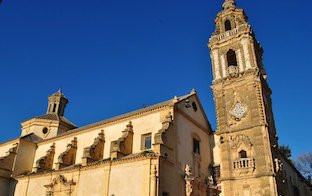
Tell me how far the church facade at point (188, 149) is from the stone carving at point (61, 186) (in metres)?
0.08

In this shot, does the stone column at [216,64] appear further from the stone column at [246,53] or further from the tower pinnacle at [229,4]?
the tower pinnacle at [229,4]

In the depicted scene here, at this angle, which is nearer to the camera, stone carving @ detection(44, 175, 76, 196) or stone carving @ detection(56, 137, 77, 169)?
stone carving @ detection(44, 175, 76, 196)

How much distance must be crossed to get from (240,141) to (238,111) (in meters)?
2.86

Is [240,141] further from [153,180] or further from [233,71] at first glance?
[153,180]

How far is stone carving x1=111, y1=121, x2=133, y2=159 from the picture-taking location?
23188 mm

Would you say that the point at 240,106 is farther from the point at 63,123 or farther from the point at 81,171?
the point at 63,123

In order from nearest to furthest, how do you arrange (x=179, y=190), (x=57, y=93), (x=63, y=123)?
(x=179, y=190) → (x=63, y=123) → (x=57, y=93)

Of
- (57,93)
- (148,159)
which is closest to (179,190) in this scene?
(148,159)

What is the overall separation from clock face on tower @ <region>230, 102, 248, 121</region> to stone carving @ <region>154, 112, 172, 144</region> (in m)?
6.30

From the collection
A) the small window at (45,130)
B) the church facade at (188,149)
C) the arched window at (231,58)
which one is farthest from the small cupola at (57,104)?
the arched window at (231,58)

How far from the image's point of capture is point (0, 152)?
3556 centimetres

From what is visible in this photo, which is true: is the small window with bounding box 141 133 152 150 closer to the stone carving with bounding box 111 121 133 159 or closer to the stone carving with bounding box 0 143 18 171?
the stone carving with bounding box 111 121 133 159

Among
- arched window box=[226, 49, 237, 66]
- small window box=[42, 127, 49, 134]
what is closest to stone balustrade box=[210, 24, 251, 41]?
arched window box=[226, 49, 237, 66]

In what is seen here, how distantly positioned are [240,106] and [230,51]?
659cm
